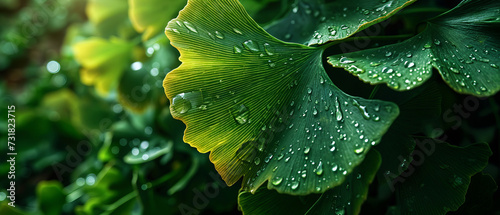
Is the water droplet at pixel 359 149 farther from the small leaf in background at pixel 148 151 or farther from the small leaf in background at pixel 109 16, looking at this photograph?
the small leaf in background at pixel 109 16

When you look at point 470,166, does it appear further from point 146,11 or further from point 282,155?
point 146,11

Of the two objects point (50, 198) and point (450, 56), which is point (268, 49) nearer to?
point (450, 56)

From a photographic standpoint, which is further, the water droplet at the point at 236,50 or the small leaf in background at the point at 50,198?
the small leaf in background at the point at 50,198

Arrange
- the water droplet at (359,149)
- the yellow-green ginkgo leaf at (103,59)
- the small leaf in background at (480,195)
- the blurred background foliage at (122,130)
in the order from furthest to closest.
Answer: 1. the yellow-green ginkgo leaf at (103,59)
2. the blurred background foliage at (122,130)
3. the small leaf in background at (480,195)
4. the water droplet at (359,149)

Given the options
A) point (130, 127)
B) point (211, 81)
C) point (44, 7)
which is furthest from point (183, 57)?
point (44, 7)

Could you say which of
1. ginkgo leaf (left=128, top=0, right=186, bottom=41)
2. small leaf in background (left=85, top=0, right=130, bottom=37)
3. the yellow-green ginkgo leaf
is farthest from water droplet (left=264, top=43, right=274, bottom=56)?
small leaf in background (left=85, top=0, right=130, bottom=37)

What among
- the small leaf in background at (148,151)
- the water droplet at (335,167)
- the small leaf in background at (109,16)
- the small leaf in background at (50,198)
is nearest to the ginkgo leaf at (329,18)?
the water droplet at (335,167)

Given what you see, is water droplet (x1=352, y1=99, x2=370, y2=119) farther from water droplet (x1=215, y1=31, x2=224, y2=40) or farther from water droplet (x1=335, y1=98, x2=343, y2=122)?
water droplet (x1=215, y1=31, x2=224, y2=40)
